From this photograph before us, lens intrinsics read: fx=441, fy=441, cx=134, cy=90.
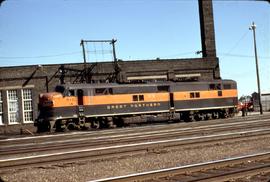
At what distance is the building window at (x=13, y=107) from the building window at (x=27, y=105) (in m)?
0.71

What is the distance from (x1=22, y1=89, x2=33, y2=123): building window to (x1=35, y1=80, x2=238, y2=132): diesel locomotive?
9.02m

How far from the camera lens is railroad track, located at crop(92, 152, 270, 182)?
32.1 ft

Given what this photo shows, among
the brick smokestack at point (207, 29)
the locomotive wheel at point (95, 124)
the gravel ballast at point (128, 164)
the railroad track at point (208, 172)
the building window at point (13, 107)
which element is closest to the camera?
→ the railroad track at point (208, 172)

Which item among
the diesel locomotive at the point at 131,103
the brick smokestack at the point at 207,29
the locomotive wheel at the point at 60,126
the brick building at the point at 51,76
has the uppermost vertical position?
the brick smokestack at the point at 207,29

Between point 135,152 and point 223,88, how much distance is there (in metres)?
25.8

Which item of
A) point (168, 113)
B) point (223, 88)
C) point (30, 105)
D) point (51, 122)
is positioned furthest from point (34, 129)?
point (223, 88)

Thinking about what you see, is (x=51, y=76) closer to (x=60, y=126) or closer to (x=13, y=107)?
(x=13, y=107)

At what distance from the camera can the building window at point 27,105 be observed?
1641 inches

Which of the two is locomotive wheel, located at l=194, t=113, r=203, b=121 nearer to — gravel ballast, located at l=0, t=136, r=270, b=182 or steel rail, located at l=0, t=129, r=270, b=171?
steel rail, located at l=0, t=129, r=270, b=171

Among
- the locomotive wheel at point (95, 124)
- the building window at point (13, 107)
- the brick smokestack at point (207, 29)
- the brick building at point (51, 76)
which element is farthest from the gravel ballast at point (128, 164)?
the brick smokestack at point (207, 29)

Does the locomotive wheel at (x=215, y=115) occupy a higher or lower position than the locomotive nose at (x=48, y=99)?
lower

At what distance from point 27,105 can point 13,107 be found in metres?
1.31

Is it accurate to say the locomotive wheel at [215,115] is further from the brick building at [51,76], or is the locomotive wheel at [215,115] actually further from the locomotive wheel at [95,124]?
the locomotive wheel at [95,124]

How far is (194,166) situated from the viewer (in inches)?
433
